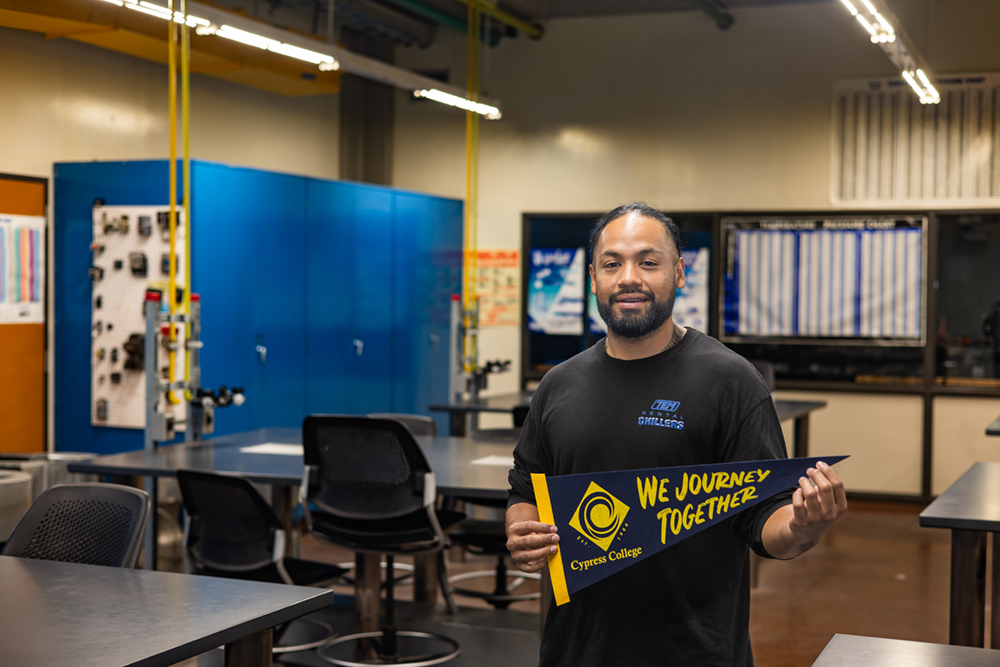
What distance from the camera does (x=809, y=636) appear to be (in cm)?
432

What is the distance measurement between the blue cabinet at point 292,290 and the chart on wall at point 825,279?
84.0 inches

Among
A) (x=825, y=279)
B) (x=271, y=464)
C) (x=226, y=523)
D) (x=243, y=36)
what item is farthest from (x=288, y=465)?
(x=825, y=279)

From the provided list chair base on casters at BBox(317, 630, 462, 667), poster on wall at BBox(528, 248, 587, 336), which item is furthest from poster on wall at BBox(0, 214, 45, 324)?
poster on wall at BBox(528, 248, 587, 336)

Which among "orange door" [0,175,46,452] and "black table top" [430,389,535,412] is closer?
"orange door" [0,175,46,452]

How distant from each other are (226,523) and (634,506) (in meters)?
1.95

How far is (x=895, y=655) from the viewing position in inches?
70.6

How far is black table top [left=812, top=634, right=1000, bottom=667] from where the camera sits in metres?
1.74

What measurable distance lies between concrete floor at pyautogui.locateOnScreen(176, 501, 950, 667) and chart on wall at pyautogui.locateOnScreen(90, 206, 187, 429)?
1.28m

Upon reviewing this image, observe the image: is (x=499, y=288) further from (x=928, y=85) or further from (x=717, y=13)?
(x=928, y=85)

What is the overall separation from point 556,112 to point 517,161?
18.5 inches

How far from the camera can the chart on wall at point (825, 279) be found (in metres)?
7.09

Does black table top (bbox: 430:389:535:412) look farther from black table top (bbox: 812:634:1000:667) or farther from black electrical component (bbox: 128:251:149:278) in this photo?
black table top (bbox: 812:634:1000:667)

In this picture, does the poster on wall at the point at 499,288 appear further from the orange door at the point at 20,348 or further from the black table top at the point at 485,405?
the orange door at the point at 20,348

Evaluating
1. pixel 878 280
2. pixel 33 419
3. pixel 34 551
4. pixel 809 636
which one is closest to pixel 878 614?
pixel 809 636
